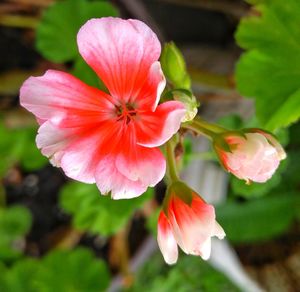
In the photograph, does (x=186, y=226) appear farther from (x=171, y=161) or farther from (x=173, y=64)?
(x=173, y=64)

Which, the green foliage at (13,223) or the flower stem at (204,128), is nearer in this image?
the flower stem at (204,128)

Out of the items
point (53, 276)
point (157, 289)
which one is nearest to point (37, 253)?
point (53, 276)

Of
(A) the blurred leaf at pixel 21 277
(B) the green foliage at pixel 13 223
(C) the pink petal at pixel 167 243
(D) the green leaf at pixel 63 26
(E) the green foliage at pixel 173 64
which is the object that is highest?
(E) the green foliage at pixel 173 64

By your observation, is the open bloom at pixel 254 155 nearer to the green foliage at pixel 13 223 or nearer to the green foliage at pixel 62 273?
the green foliage at pixel 62 273

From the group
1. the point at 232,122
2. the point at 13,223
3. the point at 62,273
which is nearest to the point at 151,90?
the point at 232,122

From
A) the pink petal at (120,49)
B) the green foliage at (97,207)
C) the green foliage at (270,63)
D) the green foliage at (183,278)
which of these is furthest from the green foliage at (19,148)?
the pink petal at (120,49)
